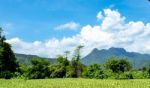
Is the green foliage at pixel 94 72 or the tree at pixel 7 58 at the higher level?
the tree at pixel 7 58

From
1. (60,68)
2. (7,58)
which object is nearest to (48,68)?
(60,68)

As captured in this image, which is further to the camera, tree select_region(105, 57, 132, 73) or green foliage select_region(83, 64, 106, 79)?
tree select_region(105, 57, 132, 73)

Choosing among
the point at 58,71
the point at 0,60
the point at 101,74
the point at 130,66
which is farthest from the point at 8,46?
the point at 130,66

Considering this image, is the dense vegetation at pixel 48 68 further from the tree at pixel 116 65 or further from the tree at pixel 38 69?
the tree at pixel 116 65

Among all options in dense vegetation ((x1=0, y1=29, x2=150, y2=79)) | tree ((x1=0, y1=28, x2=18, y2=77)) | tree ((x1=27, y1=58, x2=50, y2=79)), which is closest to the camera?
dense vegetation ((x1=0, y1=29, x2=150, y2=79))

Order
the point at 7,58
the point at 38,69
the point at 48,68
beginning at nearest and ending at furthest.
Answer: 1. the point at 38,69
2. the point at 48,68
3. the point at 7,58

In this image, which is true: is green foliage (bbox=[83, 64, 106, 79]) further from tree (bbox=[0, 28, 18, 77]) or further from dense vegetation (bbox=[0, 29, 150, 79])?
tree (bbox=[0, 28, 18, 77])

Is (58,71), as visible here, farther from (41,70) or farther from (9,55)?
(9,55)

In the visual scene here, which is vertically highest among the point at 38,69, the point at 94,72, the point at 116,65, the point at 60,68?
the point at 116,65

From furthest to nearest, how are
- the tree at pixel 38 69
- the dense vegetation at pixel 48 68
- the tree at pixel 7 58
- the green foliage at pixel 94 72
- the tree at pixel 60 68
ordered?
the tree at pixel 7 58, the tree at pixel 60 68, the tree at pixel 38 69, the dense vegetation at pixel 48 68, the green foliage at pixel 94 72

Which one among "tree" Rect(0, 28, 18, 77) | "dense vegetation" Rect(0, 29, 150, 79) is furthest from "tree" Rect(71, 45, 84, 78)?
"tree" Rect(0, 28, 18, 77)

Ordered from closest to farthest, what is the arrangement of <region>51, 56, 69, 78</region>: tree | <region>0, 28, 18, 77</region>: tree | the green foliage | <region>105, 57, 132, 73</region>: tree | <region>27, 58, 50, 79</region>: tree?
the green foliage, <region>27, 58, 50, 79</region>: tree, <region>51, 56, 69, 78</region>: tree, <region>0, 28, 18, 77</region>: tree, <region>105, 57, 132, 73</region>: tree

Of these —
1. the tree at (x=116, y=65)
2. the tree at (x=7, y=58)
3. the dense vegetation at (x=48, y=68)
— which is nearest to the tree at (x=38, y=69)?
the dense vegetation at (x=48, y=68)

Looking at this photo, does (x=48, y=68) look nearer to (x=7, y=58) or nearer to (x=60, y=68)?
(x=60, y=68)
